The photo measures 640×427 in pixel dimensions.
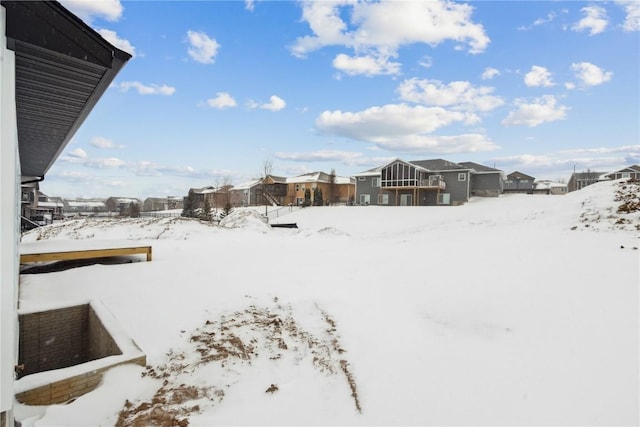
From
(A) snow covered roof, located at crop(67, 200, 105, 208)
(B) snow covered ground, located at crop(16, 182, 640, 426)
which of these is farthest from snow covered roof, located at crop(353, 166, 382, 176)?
(A) snow covered roof, located at crop(67, 200, 105, 208)

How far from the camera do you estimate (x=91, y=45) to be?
8.41ft

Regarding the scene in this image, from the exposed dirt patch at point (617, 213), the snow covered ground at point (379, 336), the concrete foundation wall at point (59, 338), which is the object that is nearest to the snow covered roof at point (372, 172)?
the exposed dirt patch at point (617, 213)

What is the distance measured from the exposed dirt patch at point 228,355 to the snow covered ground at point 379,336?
0.06ft

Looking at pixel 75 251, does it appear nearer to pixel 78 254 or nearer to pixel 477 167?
pixel 78 254

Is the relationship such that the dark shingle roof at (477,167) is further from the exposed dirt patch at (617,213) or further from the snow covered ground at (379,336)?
the snow covered ground at (379,336)

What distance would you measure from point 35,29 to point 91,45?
1.16 ft

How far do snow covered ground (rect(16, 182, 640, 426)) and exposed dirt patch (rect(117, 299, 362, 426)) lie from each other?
0.06 ft

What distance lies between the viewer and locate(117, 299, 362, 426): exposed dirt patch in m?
2.87

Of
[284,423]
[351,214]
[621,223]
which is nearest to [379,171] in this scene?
[351,214]

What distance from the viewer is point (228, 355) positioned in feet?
12.6

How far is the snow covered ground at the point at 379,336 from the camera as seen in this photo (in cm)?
290

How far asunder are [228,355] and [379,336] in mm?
2053

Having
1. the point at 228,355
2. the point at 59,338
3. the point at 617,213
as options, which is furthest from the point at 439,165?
the point at 59,338

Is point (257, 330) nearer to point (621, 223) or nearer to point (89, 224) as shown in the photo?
point (621, 223)
